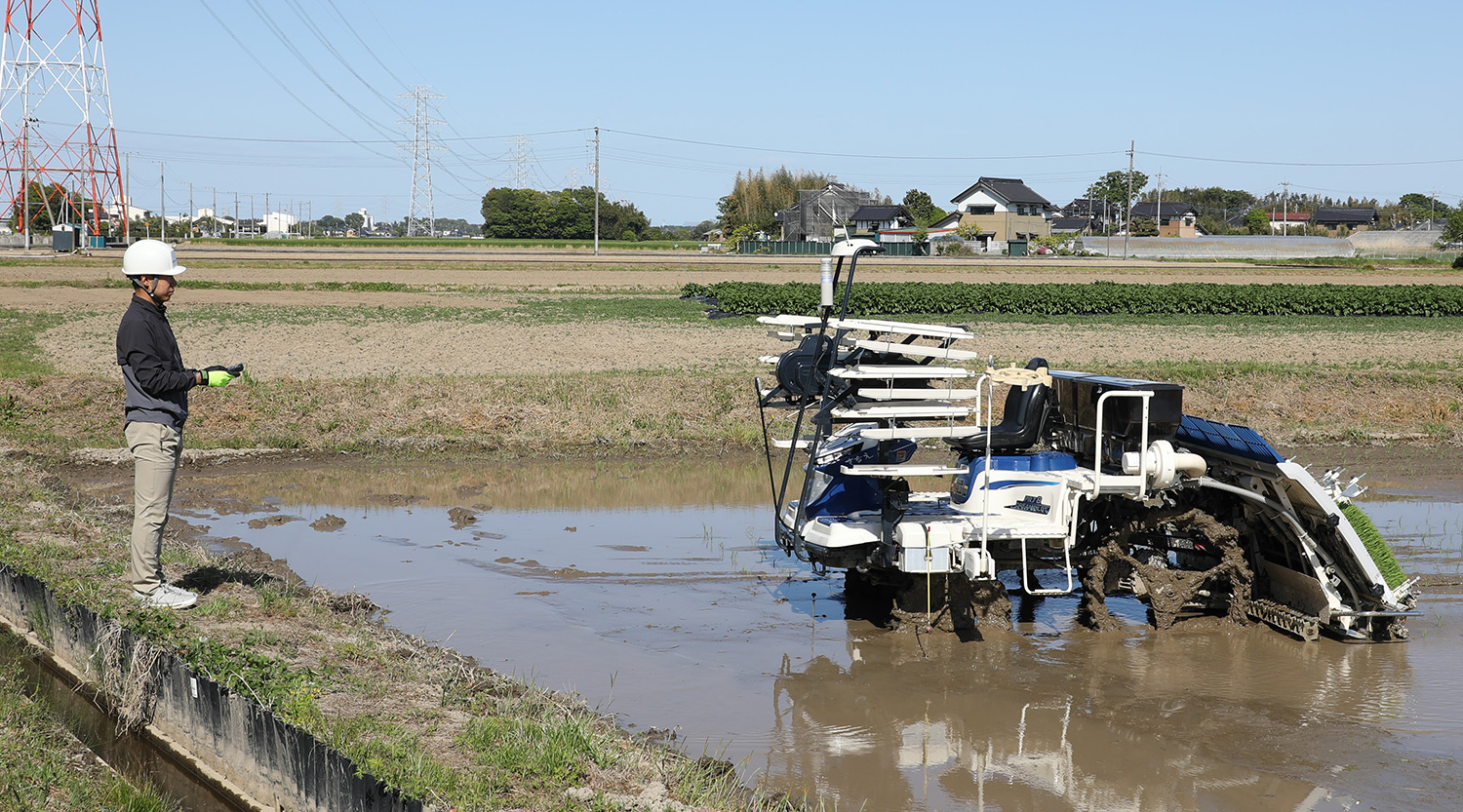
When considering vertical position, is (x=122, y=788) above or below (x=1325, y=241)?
below

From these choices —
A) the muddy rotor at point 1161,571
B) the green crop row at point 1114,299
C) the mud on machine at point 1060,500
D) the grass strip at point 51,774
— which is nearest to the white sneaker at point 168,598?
the grass strip at point 51,774

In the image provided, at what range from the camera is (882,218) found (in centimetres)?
10888

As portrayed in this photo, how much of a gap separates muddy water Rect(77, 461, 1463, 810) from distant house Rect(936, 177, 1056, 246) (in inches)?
3684

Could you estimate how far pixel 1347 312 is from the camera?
126ft

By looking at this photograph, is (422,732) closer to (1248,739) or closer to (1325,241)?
(1248,739)

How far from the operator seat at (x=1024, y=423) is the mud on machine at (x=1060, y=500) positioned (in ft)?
0.05

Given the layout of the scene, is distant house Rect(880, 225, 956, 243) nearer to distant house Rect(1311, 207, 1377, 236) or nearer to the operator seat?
distant house Rect(1311, 207, 1377, 236)

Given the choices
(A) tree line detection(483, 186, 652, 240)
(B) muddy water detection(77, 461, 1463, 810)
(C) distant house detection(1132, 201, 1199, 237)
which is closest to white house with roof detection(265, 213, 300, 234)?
(A) tree line detection(483, 186, 652, 240)

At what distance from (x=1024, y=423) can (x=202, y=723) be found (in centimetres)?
592

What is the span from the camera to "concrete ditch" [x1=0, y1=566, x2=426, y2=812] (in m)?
5.15

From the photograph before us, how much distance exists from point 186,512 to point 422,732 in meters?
7.77

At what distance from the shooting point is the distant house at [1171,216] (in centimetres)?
10912

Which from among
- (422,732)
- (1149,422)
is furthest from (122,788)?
(1149,422)

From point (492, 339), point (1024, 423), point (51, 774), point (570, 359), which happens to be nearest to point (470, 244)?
point (492, 339)
